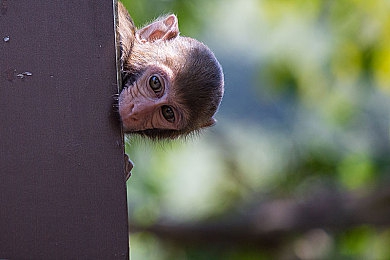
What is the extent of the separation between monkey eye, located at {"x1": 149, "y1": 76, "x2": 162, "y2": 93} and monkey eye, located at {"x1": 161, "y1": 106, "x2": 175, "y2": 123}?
0.08m

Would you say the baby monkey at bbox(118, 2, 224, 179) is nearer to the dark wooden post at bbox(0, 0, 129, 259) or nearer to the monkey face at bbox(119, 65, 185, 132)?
the monkey face at bbox(119, 65, 185, 132)

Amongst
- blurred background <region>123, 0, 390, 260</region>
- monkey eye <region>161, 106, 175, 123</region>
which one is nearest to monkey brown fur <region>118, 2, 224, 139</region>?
monkey eye <region>161, 106, 175, 123</region>

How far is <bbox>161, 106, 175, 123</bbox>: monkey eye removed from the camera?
3219 mm

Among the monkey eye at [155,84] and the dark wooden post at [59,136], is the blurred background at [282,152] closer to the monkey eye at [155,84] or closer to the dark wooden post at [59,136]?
the monkey eye at [155,84]

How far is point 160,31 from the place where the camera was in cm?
346

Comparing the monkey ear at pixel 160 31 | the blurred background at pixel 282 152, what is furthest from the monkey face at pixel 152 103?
the blurred background at pixel 282 152

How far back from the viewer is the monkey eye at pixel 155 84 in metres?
3.13

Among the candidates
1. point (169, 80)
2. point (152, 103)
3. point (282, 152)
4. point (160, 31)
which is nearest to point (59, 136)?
point (152, 103)

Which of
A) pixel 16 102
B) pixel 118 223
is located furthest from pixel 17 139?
pixel 118 223

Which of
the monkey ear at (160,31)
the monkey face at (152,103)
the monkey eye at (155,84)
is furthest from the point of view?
the monkey ear at (160,31)

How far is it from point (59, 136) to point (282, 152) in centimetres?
610

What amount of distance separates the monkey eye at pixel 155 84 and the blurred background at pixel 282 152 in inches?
106

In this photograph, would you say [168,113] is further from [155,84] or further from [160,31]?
[160,31]

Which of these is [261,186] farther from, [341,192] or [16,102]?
[16,102]
